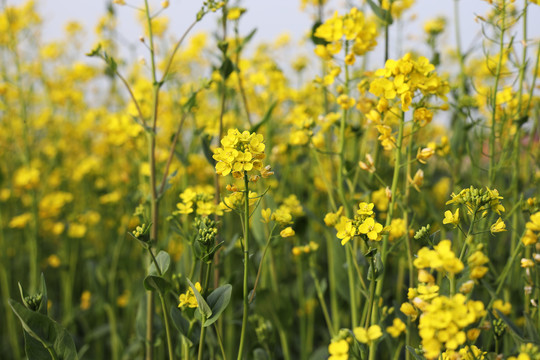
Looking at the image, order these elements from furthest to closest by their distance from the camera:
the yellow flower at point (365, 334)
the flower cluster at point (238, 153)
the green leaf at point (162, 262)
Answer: the green leaf at point (162, 262), the flower cluster at point (238, 153), the yellow flower at point (365, 334)

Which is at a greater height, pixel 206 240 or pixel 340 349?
pixel 206 240

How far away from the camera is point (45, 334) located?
3.23 feet

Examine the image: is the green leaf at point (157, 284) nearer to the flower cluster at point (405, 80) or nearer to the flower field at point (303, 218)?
the flower field at point (303, 218)

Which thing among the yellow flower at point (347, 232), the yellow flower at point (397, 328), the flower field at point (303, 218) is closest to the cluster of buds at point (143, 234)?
the flower field at point (303, 218)

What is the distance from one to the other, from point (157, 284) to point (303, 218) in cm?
86

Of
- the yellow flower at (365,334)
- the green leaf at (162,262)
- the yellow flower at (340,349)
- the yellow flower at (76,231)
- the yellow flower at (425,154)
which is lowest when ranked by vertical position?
the yellow flower at (76,231)

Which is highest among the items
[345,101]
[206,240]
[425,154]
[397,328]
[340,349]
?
[345,101]

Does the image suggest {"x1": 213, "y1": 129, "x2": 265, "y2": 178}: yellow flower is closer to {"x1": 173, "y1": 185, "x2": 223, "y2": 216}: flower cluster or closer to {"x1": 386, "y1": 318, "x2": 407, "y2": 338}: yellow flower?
{"x1": 173, "y1": 185, "x2": 223, "y2": 216}: flower cluster

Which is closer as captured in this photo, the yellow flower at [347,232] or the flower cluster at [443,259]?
the flower cluster at [443,259]

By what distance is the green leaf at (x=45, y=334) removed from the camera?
3.10ft

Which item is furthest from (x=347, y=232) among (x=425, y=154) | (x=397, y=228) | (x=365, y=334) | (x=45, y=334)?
(x=45, y=334)

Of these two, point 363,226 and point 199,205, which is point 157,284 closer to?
point 199,205

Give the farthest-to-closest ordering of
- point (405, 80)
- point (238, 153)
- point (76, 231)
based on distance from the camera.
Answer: point (76, 231) → point (405, 80) → point (238, 153)

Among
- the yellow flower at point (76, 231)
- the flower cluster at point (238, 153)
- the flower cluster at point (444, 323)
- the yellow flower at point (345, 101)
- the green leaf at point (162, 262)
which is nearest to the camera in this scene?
the flower cluster at point (444, 323)
